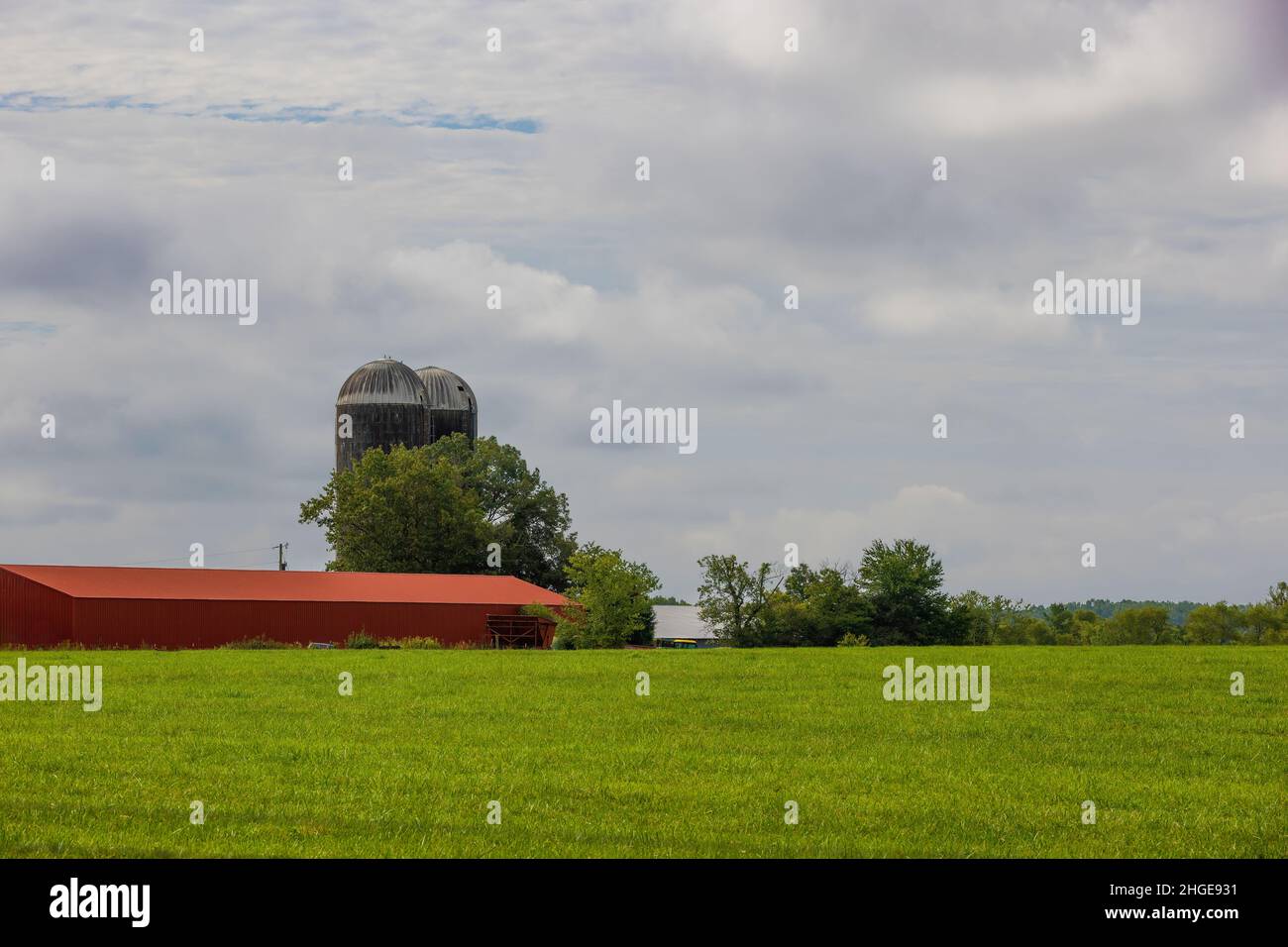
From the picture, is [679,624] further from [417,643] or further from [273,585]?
[417,643]

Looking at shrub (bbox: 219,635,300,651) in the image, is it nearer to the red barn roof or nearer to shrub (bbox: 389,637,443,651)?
the red barn roof

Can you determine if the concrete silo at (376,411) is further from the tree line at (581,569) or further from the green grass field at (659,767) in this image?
the green grass field at (659,767)

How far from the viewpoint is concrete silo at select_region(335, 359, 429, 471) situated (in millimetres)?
93188

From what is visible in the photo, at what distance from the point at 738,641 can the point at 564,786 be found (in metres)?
50.0

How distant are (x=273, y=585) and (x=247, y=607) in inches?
119

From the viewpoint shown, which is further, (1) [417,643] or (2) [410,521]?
(2) [410,521]

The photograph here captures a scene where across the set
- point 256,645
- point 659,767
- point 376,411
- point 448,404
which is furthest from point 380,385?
point 659,767

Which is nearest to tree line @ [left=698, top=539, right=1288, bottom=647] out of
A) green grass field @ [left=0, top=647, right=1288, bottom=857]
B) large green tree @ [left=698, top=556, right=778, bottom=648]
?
large green tree @ [left=698, top=556, right=778, bottom=648]

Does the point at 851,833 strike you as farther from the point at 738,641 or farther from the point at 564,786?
the point at 738,641

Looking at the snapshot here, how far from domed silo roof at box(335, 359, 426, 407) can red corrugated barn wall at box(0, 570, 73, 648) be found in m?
35.3

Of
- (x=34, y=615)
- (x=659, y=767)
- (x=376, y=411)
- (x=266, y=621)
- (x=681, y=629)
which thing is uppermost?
(x=376, y=411)

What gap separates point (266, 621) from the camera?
6475 centimetres

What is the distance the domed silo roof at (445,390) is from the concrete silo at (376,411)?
6770 millimetres

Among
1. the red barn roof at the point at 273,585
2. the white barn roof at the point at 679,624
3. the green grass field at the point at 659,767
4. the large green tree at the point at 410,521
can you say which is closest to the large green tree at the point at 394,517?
the large green tree at the point at 410,521
